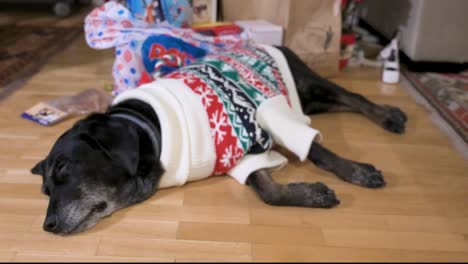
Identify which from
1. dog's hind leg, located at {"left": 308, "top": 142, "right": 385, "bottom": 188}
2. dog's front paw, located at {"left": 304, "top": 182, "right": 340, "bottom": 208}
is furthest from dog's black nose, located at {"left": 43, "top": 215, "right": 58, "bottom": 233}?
dog's hind leg, located at {"left": 308, "top": 142, "right": 385, "bottom": 188}

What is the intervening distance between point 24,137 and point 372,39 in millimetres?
2607

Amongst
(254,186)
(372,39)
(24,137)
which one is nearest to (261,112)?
(254,186)

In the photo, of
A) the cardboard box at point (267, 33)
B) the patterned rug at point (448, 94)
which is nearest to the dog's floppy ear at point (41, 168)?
the cardboard box at point (267, 33)

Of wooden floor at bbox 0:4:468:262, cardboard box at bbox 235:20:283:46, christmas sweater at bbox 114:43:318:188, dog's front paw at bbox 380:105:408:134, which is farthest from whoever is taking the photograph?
cardboard box at bbox 235:20:283:46

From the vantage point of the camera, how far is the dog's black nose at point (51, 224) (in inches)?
50.7

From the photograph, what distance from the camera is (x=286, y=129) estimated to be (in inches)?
64.4

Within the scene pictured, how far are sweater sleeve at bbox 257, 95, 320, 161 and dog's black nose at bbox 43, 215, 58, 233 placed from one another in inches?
30.9

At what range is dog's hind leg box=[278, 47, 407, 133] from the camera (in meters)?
2.11

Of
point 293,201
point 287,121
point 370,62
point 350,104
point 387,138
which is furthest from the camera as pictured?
point 370,62

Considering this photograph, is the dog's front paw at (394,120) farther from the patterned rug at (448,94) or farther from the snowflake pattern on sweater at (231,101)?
the snowflake pattern on sweater at (231,101)

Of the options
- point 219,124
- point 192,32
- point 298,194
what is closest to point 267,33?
point 192,32

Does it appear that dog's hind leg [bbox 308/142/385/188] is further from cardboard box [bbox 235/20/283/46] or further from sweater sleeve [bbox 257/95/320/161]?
cardboard box [bbox 235/20/283/46]

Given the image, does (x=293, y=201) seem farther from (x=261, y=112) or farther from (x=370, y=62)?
(x=370, y=62)

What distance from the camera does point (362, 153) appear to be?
1.83 m
